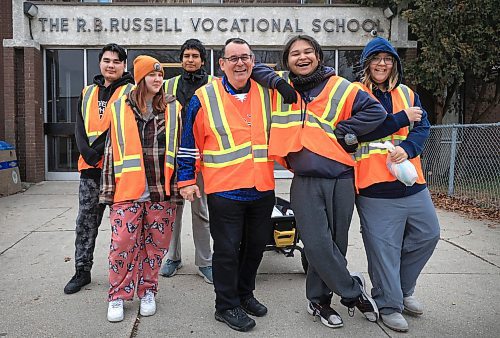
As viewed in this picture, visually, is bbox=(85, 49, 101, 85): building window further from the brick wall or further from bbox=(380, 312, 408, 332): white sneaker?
bbox=(380, 312, 408, 332): white sneaker

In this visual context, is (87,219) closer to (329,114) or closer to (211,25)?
(329,114)

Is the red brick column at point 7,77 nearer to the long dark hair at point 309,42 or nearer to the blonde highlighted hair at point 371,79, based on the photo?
the long dark hair at point 309,42

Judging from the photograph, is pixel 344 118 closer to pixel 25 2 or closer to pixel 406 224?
pixel 406 224

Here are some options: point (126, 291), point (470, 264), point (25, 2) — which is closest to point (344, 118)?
point (126, 291)

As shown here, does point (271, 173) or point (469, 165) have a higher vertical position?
point (271, 173)

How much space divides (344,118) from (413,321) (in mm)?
1606

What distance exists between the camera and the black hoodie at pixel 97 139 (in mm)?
3574

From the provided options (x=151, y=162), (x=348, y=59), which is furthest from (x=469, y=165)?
(x=151, y=162)

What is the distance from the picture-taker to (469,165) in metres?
8.71

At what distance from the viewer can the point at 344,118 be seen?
120 inches

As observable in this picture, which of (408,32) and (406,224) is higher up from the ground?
(408,32)

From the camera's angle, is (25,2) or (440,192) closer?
(440,192)

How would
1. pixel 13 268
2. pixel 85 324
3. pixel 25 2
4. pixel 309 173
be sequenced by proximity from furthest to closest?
pixel 25 2
pixel 13 268
pixel 85 324
pixel 309 173

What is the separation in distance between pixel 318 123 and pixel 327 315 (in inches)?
54.4
